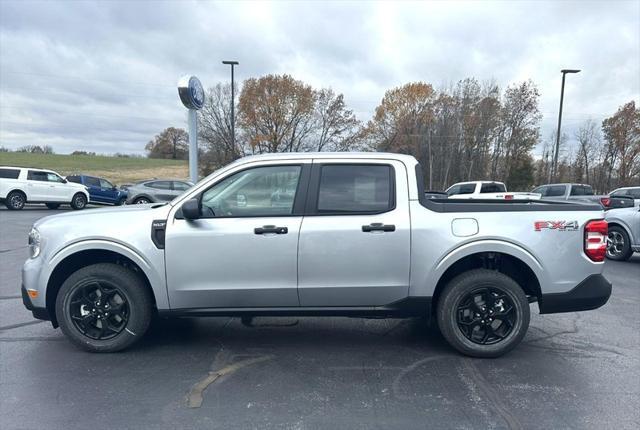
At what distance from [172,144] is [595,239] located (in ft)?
328

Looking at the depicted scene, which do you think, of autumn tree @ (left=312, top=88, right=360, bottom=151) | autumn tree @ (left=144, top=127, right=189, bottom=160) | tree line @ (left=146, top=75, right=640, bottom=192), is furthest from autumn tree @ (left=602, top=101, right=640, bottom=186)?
autumn tree @ (left=144, top=127, right=189, bottom=160)

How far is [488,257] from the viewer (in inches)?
158

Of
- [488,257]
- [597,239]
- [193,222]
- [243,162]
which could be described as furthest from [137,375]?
[597,239]

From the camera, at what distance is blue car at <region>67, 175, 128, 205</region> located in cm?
2433

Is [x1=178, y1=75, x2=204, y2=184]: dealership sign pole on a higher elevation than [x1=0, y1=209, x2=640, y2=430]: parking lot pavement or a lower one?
higher

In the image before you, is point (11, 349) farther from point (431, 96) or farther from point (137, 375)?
point (431, 96)

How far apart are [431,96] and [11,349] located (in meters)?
45.8

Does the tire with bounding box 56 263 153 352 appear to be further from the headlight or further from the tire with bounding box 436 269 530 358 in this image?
the tire with bounding box 436 269 530 358

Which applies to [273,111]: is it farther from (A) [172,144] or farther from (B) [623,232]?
→ (A) [172,144]

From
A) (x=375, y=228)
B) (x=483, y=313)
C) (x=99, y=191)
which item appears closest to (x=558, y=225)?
(x=483, y=313)

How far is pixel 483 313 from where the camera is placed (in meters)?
3.87

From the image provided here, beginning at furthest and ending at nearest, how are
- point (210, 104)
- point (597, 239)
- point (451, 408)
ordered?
point (210, 104), point (597, 239), point (451, 408)

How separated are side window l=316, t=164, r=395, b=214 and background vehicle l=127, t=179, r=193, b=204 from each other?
16.6 m

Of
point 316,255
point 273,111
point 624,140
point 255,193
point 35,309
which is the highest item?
point 273,111
